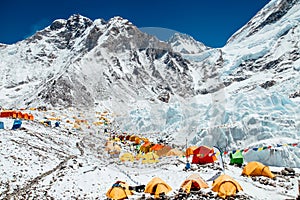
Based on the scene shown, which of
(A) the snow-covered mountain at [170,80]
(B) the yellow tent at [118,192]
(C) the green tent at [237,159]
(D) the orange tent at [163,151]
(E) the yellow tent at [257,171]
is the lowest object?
(B) the yellow tent at [118,192]

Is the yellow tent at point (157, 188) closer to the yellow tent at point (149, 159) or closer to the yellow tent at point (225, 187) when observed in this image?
the yellow tent at point (225, 187)

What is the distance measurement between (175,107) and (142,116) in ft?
34.7

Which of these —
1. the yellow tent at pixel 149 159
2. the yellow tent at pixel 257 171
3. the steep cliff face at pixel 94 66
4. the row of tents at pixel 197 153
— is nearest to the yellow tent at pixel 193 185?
the row of tents at pixel 197 153

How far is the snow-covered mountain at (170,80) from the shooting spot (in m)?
34.9

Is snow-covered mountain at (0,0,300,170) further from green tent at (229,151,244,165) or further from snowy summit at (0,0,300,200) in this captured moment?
green tent at (229,151,244,165)

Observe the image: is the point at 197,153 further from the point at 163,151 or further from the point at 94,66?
the point at 94,66

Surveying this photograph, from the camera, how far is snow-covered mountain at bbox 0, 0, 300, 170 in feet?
114

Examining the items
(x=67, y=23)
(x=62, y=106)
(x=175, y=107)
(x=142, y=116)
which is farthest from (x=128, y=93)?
(x=67, y=23)

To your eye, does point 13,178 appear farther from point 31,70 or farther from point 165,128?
point 31,70

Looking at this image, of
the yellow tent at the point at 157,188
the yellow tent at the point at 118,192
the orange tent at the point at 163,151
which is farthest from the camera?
the orange tent at the point at 163,151

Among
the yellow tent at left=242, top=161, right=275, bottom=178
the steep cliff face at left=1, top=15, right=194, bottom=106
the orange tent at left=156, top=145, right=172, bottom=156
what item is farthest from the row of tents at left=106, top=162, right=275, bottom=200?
the steep cliff face at left=1, top=15, right=194, bottom=106

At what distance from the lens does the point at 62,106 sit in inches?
3317

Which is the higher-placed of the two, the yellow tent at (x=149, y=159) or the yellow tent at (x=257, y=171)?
the yellow tent at (x=149, y=159)

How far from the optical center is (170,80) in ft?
430
